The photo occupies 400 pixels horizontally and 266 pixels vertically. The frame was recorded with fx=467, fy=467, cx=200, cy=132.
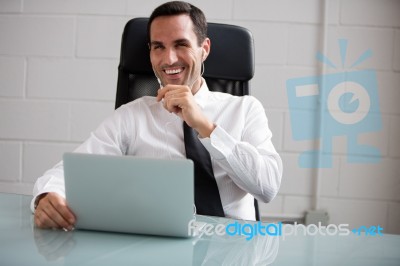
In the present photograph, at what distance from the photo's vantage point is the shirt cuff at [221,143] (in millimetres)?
1297

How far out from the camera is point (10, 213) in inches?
43.4

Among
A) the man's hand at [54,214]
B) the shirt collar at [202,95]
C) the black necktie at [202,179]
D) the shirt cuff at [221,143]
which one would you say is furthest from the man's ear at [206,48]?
the man's hand at [54,214]

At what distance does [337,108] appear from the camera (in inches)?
87.5

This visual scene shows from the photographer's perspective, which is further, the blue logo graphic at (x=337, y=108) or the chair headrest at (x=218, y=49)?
the blue logo graphic at (x=337, y=108)

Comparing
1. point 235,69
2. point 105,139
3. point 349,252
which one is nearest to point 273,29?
point 235,69

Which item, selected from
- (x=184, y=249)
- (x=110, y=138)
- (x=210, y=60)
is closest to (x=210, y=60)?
(x=210, y=60)

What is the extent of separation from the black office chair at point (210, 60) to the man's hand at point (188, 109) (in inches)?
12.5

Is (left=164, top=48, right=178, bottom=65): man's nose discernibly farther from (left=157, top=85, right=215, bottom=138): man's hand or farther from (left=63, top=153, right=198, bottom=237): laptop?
(left=63, top=153, right=198, bottom=237): laptop

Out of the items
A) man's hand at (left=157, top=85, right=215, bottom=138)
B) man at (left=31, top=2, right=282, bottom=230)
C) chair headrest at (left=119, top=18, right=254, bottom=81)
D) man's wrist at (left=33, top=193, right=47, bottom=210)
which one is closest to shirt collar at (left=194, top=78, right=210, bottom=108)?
man at (left=31, top=2, right=282, bottom=230)

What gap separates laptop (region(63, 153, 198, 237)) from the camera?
2.78ft

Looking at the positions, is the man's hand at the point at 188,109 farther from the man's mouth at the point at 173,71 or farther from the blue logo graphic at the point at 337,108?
the blue logo graphic at the point at 337,108

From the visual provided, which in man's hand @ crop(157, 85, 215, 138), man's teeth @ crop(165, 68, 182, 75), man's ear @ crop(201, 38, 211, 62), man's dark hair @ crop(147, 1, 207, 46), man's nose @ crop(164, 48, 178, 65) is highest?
man's dark hair @ crop(147, 1, 207, 46)

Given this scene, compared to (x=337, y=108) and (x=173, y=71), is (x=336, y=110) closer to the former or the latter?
(x=337, y=108)

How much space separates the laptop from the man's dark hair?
0.83 m
